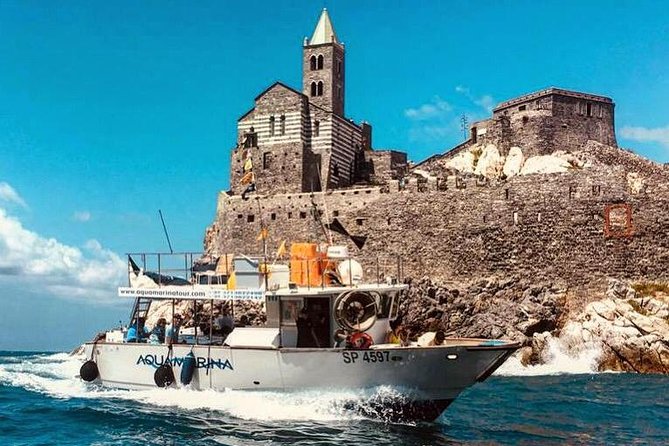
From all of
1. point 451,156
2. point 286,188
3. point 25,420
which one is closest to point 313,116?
point 286,188

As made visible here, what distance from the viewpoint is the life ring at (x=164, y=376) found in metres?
20.9

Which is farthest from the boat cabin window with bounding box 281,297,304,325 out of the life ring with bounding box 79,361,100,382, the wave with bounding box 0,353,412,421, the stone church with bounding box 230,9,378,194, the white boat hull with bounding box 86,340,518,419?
the stone church with bounding box 230,9,378,194

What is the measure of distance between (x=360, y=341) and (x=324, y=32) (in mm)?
36798

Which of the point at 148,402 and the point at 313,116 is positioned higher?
the point at 313,116

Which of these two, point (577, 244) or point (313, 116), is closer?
point (577, 244)

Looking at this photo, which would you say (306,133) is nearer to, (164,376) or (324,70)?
(324,70)

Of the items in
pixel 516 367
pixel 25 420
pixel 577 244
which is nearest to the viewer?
pixel 25 420

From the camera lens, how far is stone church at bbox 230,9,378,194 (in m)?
46.9

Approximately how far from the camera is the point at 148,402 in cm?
2061

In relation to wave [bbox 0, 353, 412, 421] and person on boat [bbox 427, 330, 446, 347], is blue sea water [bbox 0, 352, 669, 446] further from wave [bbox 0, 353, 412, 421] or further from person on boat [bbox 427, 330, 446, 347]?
person on boat [bbox 427, 330, 446, 347]

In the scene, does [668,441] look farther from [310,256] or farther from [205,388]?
[205,388]

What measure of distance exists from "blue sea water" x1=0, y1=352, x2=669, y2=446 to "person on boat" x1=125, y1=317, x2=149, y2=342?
1.60 metres

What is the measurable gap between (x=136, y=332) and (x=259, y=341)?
4823 mm

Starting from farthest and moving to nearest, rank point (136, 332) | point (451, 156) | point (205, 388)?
point (451, 156), point (136, 332), point (205, 388)
